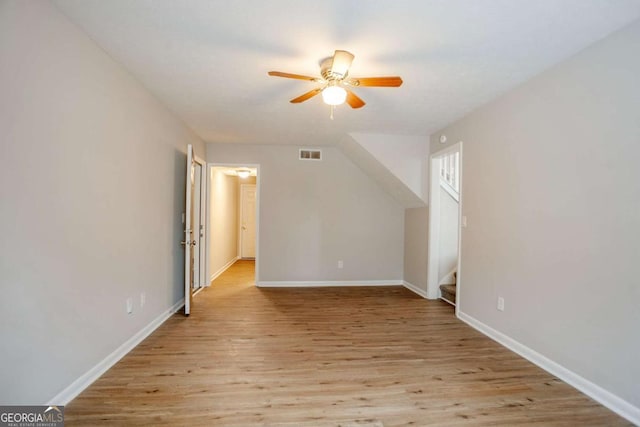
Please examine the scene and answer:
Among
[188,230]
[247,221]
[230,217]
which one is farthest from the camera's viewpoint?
[247,221]

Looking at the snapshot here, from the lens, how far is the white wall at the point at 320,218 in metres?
4.85

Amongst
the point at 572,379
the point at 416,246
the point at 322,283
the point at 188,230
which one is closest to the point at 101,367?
the point at 188,230

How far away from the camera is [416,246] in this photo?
4.62 m

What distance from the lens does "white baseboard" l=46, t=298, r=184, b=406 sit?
1757mm

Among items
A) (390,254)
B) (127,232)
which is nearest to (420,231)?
(390,254)

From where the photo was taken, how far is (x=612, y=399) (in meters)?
1.80

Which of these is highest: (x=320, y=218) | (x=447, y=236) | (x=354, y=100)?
(x=354, y=100)

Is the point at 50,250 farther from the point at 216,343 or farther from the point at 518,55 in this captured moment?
the point at 518,55

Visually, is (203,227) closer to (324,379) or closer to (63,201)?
(63,201)

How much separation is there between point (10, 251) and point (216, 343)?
1.73 m

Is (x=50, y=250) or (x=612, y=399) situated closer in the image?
(x=50, y=250)

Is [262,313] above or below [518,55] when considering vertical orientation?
below

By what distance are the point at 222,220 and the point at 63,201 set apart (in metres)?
4.42

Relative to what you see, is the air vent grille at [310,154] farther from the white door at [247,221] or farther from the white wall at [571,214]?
the white door at [247,221]
